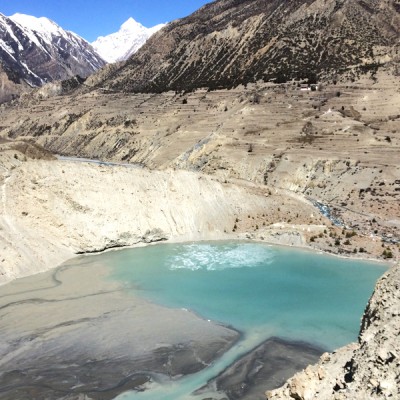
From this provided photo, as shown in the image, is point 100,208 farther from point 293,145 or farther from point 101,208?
point 293,145

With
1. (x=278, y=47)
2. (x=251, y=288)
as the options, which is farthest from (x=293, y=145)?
(x=278, y=47)

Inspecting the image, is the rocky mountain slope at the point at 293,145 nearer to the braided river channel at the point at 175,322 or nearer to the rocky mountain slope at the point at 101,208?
the rocky mountain slope at the point at 101,208

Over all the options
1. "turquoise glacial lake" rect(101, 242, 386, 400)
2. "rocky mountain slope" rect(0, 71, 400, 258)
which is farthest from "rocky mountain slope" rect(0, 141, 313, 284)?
"rocky mountain slope" rect(0, 71, 400, 258)

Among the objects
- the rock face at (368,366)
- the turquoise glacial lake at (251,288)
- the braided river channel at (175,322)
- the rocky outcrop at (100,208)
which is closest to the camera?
the rock face at (368,366)

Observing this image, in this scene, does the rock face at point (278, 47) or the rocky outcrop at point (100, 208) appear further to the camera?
the rock face at point (278, 47)

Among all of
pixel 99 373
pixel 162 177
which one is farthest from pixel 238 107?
pixel 99 373

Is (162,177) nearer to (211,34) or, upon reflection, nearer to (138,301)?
(138,301)

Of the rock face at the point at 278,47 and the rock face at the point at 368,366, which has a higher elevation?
the rock face at the point at 278,47

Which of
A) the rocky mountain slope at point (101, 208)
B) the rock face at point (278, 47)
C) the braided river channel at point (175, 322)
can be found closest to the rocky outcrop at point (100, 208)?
the rocky mountain slope at point (101, 208)

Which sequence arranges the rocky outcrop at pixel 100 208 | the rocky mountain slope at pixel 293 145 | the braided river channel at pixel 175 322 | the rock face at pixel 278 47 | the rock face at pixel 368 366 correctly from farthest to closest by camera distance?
the rock face at pixel 278 47
the rocky mountain slope at pixel 293 145
the rocky outcrop at pixel 100 208
the braided river channel at pixel 175 322
the rock face at pixel 368 366
